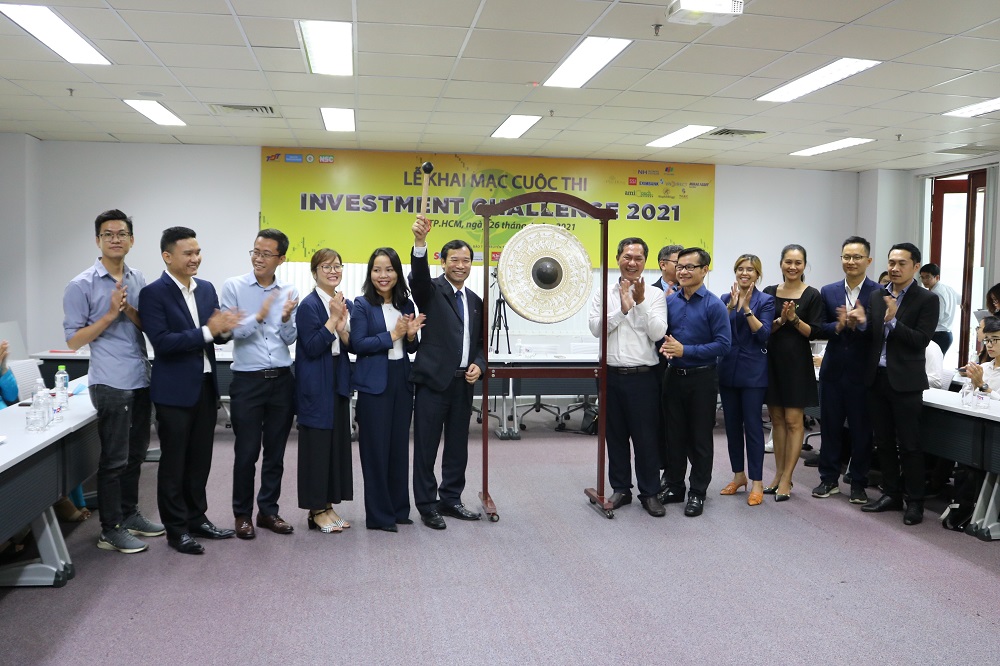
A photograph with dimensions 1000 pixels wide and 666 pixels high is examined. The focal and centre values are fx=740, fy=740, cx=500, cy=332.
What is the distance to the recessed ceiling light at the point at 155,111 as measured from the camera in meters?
6.47

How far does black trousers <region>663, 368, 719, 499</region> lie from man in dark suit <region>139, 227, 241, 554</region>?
2.50 m

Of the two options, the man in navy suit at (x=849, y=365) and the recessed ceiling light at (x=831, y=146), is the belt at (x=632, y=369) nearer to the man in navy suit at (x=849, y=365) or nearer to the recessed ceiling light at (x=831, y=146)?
the man in navy suit at (x=849, y=365)

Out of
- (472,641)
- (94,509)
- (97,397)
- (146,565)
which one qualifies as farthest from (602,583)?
(94,509)

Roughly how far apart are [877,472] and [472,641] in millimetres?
3731

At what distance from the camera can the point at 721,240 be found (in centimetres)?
959

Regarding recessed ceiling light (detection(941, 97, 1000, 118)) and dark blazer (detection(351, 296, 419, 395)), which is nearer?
dark blazer (detection(351, 296, 419, 395))

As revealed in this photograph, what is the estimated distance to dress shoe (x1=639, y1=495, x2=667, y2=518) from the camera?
427 centimetres

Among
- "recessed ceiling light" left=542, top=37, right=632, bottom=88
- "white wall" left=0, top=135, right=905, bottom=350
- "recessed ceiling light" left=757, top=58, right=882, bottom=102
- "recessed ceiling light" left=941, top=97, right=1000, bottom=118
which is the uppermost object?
"recessed ceiling light" left=941, top=97, right=1000, bottom=118

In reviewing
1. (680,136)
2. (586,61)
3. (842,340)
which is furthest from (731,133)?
(842,340)

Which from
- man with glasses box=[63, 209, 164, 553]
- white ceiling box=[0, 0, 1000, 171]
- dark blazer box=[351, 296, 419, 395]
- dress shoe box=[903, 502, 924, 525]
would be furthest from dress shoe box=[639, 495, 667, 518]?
white ceiling box=[0, 0, 1000, 171]

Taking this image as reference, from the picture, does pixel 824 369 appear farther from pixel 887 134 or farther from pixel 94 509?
pixel 94 509

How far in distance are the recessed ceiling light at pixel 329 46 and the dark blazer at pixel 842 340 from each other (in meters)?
3.40

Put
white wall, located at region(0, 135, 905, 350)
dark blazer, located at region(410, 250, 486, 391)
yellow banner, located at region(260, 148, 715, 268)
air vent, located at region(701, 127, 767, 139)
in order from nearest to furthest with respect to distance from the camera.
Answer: dark blazer, located at region(410, 250, 486, 391), air vent, located at region(701, 127, 767, 139), white wall, located at region(0, 135, 905, 350), yellow banner, located at region(260, 148, 715, 268)

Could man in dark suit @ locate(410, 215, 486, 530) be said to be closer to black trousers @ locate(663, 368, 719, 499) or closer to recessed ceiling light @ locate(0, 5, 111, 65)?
black trousers @ locate(663, 368, 719, 499)
